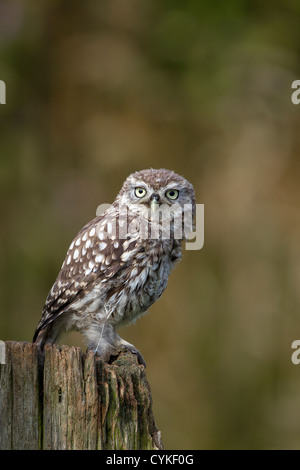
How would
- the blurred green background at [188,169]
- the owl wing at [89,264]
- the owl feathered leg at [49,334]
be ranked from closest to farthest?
the owl wing at [89,264] → the owl feathered leg at [49,334] → the blurred green background at [188,169]

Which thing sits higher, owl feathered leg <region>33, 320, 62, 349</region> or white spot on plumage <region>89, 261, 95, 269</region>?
white spot on plumage <region>89, 261, 95, 269</region>

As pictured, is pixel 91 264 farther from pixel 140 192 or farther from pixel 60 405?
pixel 60 405

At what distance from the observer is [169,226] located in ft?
12.2

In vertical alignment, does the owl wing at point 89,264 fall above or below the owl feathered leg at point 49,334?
above

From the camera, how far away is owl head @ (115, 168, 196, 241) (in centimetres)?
361

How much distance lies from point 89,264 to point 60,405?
1.36m

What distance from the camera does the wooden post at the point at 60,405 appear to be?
2383 millimetres

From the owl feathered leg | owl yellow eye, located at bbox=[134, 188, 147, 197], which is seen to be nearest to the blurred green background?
the owl feathered leg

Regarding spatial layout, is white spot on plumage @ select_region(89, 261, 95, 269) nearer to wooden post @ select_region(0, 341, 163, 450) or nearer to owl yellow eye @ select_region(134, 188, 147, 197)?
owl yellow eye @ select_region(134, 188, 147, 197)

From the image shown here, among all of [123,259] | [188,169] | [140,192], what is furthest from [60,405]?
[188,169]

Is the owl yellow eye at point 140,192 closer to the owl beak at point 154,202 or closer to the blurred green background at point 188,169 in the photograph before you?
the owl beak at point 154,202

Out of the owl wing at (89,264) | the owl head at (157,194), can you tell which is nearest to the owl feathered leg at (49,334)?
the owl wing at (89,264)

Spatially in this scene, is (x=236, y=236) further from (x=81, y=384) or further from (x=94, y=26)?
(x=81, y=384)

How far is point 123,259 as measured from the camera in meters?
3.68
